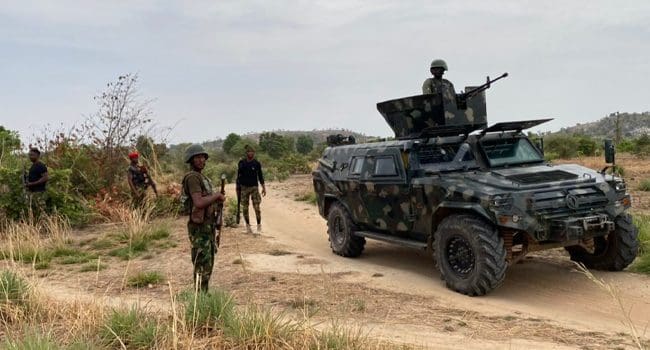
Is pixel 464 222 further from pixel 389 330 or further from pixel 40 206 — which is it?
pixel 40 206

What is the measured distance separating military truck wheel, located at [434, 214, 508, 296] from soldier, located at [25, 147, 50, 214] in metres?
8.14

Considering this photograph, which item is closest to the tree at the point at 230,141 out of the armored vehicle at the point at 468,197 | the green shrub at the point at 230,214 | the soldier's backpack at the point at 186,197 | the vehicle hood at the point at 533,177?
the green shrub at the point at 230,214

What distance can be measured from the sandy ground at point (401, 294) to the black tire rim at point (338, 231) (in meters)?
0.27

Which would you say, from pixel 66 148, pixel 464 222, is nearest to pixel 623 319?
pixel 464 222

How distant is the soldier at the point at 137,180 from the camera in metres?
13.1

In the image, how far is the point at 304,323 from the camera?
507 centimetres

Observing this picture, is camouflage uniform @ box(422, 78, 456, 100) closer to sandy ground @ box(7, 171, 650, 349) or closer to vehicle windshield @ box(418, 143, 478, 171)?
vehicle windshield @ box(418, 143, 478, 171)

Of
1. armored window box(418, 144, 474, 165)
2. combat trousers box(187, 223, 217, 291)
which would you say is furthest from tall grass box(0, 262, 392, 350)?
armored window box(418, 144, 474, 165)

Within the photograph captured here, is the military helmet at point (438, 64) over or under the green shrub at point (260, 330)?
over

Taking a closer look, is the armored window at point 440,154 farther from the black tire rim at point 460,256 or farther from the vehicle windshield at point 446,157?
the black tire rim at point 460,256

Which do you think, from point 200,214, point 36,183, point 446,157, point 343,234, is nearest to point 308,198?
point 36,183

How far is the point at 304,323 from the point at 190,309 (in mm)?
986

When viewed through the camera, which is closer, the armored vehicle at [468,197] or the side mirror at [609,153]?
the armored vehicle at [468,197]

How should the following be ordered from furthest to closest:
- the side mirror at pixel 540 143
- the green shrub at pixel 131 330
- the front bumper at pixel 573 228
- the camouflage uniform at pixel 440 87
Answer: the camouflage uniform at pixel 440 87 → the side mirror at pixel 540 143 → the front bumper at pixel 573 228 → the green shrub at pixel 131 330
